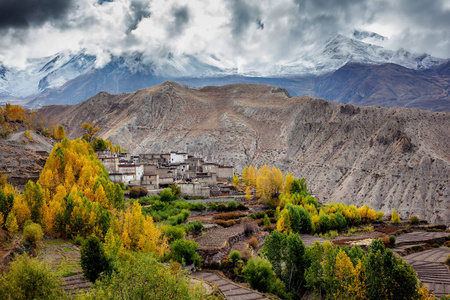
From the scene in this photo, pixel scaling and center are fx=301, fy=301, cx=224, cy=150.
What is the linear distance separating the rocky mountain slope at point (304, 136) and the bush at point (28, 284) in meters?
62.1

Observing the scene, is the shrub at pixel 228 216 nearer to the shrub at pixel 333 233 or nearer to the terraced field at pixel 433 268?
the shrub at pixel 333 233

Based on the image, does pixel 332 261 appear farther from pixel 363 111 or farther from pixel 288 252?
pixel 363 111

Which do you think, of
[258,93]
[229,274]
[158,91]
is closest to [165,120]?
[158,91]

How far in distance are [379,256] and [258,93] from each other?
112070 millimetres

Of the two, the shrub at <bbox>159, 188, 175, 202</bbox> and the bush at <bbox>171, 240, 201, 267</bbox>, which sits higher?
the shrub at <bbox>159, 188, 175, 202</bbox>

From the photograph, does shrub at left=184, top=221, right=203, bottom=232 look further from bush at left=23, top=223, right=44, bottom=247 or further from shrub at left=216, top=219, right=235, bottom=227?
bush at left=23, top=223, right=44, bottom=247

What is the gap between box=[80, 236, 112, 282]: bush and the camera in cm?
1652

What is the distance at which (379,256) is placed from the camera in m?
18.6

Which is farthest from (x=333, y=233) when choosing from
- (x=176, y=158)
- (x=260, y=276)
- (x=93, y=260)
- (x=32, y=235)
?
(x=176, y=158)

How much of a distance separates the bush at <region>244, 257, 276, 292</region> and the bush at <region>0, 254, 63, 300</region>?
43.0ft

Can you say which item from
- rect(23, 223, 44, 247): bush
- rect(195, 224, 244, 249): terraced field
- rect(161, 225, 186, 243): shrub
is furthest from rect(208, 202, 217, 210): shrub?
rect(23, 223, 44, 247): bush

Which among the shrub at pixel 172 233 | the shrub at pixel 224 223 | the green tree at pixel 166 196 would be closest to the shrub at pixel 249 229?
the shrub at pixel 224 223

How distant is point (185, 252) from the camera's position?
955 inches

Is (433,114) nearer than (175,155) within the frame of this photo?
No
